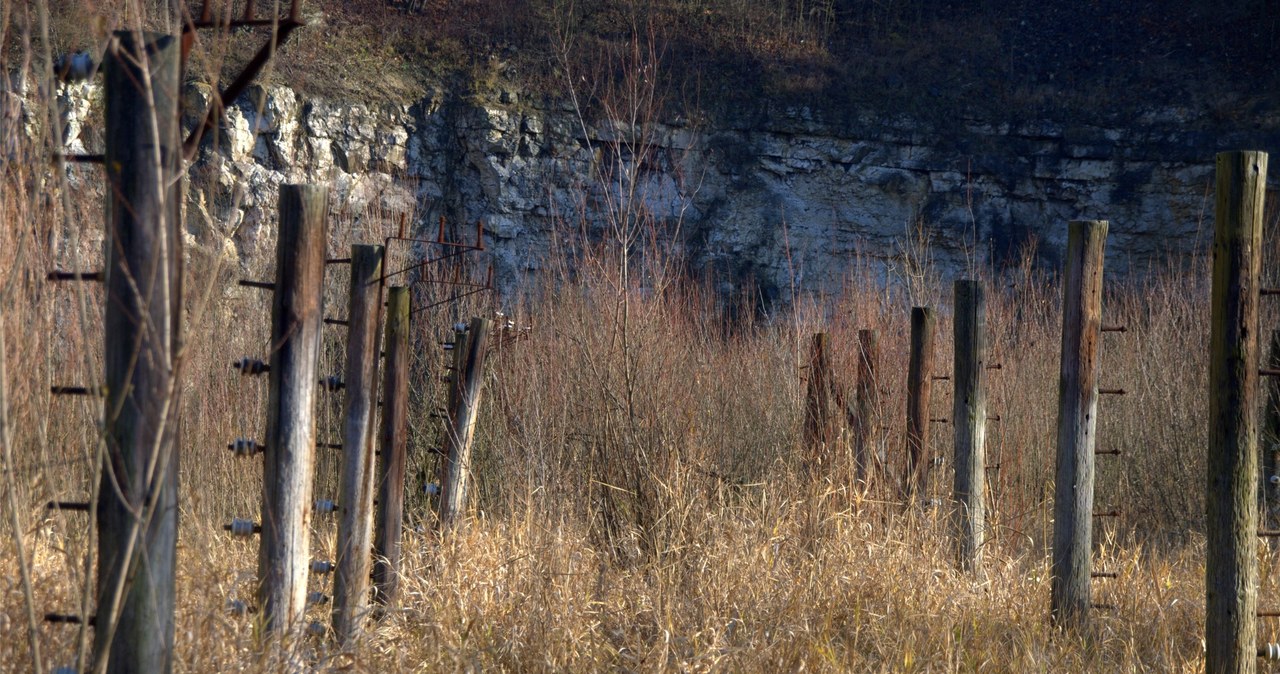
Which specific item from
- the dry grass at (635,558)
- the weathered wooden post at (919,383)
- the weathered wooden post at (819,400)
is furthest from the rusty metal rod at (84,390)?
the weathered wooden post at (919,383)

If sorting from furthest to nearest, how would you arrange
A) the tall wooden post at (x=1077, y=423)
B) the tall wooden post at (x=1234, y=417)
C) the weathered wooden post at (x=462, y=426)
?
the weathered wooden post at (x=462, y=426) → the tall wooden post at (x=1077, y=423) → the tall wooden post at (x=1234, y=417)

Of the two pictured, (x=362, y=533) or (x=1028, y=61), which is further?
(x=1028, y=61)

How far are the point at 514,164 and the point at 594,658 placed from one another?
48.0ft

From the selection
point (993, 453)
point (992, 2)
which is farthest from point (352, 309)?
point (992, 2)

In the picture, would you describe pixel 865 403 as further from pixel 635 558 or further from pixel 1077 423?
pixel 1077 423

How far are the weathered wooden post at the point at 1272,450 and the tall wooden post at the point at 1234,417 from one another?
8.45 ft

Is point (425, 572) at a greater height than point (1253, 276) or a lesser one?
lesser

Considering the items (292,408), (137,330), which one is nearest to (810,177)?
(292,408)

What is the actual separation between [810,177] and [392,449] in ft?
50.2

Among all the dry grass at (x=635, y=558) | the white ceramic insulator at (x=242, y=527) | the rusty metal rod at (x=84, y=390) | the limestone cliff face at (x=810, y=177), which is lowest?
the dry grass at (x=635, y=558)

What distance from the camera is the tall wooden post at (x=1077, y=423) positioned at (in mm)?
4711

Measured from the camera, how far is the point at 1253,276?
12.7 feet

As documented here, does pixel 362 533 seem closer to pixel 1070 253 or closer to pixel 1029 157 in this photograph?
pixel 1070 253

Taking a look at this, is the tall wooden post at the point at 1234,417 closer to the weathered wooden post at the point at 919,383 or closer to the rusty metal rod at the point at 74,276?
the weathered wooden post at the point at 919,383
